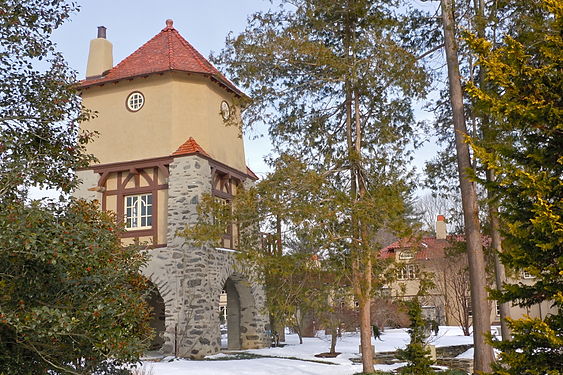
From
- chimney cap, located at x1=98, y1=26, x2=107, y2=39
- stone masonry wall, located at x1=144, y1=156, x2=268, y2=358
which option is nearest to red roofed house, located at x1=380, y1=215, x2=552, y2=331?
stone masonry wall, located at x1=144, y1=156, x2=268, y2=358

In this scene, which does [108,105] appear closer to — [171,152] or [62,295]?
[171,152]

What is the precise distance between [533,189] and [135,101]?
15557mm

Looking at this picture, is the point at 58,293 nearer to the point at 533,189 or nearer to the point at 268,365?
the point at 533,189

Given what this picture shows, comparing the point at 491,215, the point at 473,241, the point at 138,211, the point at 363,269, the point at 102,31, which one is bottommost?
the point at 363,269

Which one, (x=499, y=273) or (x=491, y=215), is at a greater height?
(x=491, y=215)

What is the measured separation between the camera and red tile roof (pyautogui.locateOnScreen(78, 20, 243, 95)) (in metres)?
19.0

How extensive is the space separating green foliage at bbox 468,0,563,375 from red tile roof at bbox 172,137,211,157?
12454 millimetres

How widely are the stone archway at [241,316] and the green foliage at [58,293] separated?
1345cm

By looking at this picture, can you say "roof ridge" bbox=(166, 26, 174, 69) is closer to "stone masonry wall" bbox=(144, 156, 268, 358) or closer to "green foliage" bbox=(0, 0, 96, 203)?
"stone masonry wall" bbox=(144, 156, 268, 358)

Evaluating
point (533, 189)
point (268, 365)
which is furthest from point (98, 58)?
point (533, 189)

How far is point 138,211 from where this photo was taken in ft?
61.6

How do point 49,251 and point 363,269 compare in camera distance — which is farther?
point 363,269

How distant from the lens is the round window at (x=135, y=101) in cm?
1917

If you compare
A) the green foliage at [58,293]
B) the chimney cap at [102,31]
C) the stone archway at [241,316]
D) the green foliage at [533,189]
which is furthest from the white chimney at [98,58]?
the green foliage at [533,189]
